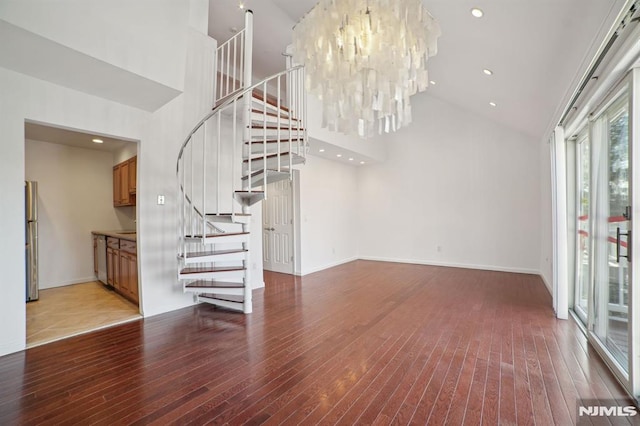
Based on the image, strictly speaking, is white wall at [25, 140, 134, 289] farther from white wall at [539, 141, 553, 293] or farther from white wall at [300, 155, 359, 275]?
white wall at [539, 141, 553, 293]

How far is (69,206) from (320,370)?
17.7ft

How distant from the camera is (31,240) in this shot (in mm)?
3893

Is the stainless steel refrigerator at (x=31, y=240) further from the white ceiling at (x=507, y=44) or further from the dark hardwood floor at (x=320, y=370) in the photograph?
the white ceiling at (x=507, y=44)

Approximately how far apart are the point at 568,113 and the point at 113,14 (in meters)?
4.34

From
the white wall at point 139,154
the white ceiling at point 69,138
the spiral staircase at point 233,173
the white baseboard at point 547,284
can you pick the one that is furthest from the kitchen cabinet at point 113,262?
the white baseboard at point 547,284

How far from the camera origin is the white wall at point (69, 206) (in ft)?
15.2

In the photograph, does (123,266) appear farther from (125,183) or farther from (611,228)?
(611,228)

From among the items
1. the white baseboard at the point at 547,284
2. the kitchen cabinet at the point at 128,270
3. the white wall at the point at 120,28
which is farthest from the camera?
the white baseboard at the point at 547,284

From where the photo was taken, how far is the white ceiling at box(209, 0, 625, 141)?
203 centimetres

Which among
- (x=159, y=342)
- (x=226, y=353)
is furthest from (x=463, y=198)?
(x=159, y=342)

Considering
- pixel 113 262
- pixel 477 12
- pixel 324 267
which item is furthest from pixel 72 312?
pixel 477 12

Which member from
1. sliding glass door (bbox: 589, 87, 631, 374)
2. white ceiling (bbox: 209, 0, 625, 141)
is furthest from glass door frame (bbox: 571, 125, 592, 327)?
sliding glass door (bbox: 589, 87, 631, 374)

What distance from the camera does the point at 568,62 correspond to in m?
2.39

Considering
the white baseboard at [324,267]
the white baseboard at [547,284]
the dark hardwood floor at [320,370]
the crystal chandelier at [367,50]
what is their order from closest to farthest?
1. the dark hardwood floor at [320,370]
2. the crystal chandelier at [367,50]
3. the white baseboard at [547,284]
4. the white baseboard at [324,267]
